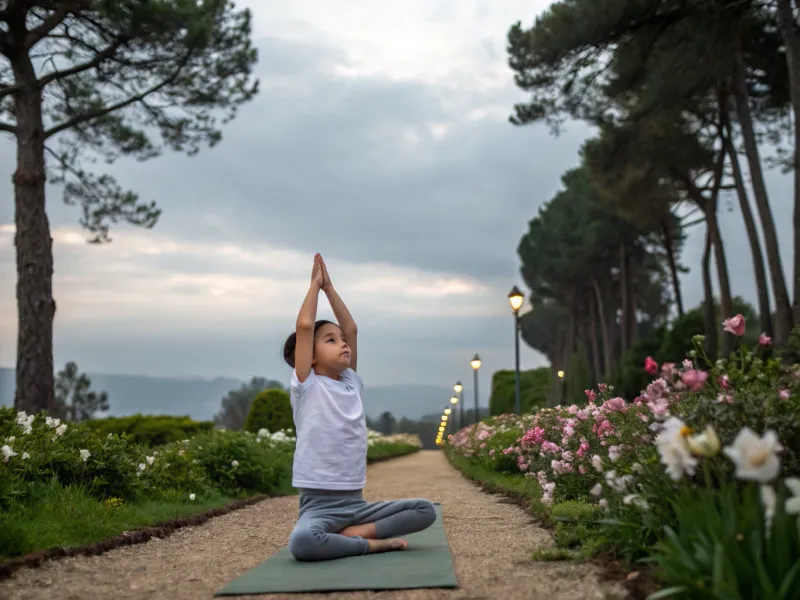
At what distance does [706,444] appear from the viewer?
2.91m

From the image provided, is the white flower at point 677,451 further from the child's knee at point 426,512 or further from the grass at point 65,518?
the grass at point 65,518

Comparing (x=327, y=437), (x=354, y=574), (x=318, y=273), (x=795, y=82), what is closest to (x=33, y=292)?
(x=318, y=273)

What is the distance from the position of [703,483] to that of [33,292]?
1091 centimetres

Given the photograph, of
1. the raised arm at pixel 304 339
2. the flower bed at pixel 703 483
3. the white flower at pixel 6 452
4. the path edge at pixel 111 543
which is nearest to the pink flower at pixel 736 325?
the flower bed at pixel 703 483

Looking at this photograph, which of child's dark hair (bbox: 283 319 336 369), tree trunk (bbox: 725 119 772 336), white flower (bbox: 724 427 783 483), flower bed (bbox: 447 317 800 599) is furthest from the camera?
tree trunk (bbox: 725 119 772 336)

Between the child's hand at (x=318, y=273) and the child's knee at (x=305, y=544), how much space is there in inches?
56.8

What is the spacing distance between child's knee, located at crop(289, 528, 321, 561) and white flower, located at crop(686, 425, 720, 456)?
7.34ft

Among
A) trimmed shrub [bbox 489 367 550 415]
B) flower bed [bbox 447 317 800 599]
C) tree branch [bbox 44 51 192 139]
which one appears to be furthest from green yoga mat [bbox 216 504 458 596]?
trimmed shrub [bbox 489 367 550 415]

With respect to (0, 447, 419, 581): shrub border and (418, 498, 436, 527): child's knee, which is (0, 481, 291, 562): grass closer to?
(0, 447, 419, 581): shrub border

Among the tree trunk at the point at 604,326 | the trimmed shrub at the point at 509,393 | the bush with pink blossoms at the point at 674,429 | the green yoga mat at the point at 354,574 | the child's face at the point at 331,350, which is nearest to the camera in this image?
the bush with pink blossoms at the point at 674,429

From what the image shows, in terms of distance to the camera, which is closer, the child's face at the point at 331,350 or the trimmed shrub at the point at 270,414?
the child's face at the point at 331,350

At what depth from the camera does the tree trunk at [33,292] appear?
12164 mm

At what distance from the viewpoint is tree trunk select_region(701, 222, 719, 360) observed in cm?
2423

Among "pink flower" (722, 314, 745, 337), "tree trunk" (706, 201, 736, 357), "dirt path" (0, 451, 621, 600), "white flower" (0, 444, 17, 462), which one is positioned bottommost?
"dirt path" (0, 451, 621, 600)
